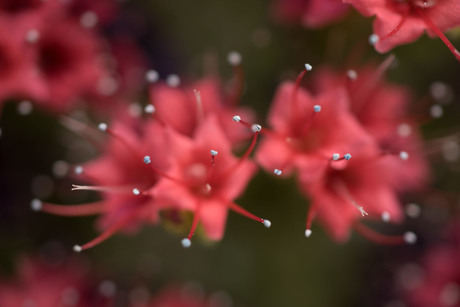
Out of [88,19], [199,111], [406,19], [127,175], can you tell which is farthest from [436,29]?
[88,19]

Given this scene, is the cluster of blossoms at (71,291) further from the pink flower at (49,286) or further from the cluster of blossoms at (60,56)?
the cluster of blossoms at (60,56)

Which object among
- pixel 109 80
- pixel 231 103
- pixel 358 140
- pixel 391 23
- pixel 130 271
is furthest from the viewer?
pixel 130 271

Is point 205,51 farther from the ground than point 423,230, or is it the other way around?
point 205,51

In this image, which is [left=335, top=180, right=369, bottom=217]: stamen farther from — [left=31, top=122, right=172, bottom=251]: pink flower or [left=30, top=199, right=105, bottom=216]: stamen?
[left=30, top=199, right=105, bottom=216]: stamen

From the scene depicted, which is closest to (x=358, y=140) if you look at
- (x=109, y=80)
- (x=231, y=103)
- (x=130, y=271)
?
(x=231, y=103)

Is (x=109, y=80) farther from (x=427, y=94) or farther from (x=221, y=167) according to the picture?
(x=427, y=94)

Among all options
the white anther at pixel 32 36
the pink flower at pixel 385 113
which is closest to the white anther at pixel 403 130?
the pink flower at pixel 385 113

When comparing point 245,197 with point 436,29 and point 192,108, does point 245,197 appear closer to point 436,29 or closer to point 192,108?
point 192,108
